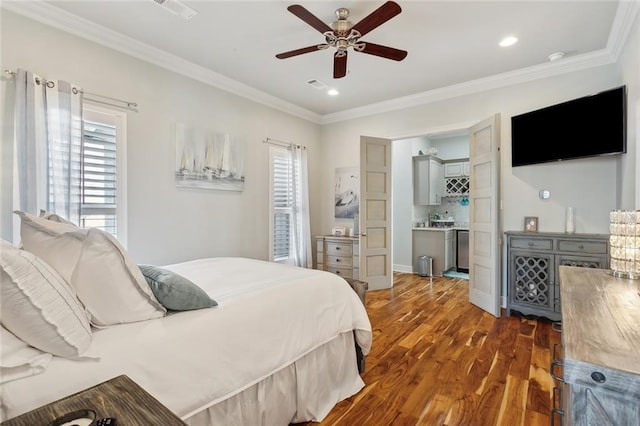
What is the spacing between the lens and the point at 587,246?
309 centimetres

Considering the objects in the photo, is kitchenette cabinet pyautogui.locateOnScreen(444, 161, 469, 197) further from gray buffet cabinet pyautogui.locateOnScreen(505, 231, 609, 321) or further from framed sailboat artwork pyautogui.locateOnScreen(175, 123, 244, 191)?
framed sailboat artwork pyautogui.locateOnScreen(175, 123, 244, 191)

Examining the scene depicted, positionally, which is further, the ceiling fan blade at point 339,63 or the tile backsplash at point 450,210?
the tile backsplash at point 450,210

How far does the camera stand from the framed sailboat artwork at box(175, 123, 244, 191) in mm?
3408

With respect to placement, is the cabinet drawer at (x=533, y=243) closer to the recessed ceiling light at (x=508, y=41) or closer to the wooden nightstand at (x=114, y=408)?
the recessed ceiling light at (x=508, y=41)

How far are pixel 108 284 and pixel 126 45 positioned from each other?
8.91ft

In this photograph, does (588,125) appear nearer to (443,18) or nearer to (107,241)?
(443,18)

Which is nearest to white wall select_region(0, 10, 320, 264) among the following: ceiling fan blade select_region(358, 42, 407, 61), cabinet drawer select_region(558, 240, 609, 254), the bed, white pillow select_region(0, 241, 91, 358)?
the bed

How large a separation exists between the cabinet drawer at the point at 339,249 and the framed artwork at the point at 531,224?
7.40 feet

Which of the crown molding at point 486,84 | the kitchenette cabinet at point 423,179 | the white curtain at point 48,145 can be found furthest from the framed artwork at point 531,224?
the white curtain at point 48,145

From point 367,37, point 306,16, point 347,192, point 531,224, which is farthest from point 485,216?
point 306,16

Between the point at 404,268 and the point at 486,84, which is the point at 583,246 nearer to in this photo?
the point at 486,84

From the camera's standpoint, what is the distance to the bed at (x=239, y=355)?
1044 millimetres

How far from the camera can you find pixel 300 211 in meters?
4.80

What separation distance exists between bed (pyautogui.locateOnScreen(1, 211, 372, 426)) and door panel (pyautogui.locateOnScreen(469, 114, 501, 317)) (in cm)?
220
